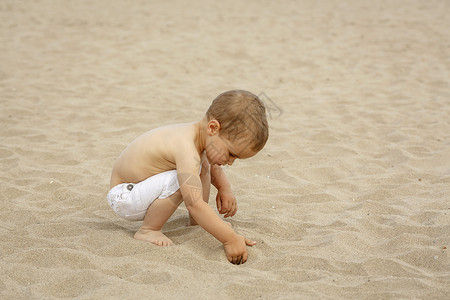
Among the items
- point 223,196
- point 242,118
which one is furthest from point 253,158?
point 242,118

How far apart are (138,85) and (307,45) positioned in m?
3.33

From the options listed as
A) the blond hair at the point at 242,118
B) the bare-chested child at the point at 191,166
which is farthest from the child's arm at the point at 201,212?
the blond hair at the point at 242,118

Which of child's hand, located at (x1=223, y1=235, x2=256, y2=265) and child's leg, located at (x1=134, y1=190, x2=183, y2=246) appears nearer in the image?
child's hand, located at (x1=223, y1=235, x2=256, y2=265)

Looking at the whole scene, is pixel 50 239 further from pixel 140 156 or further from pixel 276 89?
pixel 276 89

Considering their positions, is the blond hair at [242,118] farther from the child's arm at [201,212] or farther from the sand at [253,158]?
the sand at [253,158]

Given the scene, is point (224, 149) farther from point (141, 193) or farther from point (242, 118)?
point (141, 193)

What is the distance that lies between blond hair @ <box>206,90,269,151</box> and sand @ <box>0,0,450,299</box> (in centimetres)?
61

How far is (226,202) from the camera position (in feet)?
9.59

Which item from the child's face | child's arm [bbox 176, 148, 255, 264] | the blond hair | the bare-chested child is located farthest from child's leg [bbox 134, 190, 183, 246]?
the blond hair

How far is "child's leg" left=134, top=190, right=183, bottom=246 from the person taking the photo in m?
2.66

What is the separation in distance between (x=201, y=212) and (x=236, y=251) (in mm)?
257

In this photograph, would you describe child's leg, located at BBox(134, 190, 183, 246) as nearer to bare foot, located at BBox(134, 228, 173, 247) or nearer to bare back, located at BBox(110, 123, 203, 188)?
bare foot, located at BBox(134, 228, 173, 247)

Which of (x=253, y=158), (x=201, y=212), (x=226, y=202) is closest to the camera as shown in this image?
(x=201, y=212)

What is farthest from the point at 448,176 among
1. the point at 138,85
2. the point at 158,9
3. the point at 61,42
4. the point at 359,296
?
the point at 158,9
